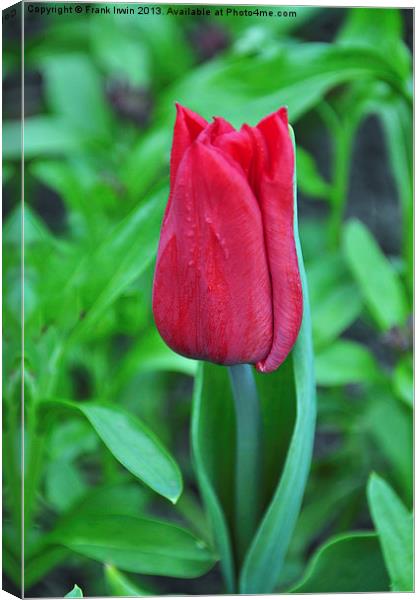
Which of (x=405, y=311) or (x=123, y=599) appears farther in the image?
(x=405, y=311)

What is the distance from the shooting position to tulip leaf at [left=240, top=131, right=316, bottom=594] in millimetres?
902

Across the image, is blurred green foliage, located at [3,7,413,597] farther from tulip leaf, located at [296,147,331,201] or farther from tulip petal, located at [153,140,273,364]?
tulip petal, located at [153,140,273,364]

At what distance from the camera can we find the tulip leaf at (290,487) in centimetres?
90

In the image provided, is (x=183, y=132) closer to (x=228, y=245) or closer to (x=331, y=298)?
(x=228, y=245)

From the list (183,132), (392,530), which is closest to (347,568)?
(392,530)

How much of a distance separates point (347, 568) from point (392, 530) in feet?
0.20

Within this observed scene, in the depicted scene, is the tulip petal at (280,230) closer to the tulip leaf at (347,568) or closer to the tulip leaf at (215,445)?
the tulip leaf at (215,445)

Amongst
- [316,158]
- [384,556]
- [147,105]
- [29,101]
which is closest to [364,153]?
[316,158]

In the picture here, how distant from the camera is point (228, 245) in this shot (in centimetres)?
81

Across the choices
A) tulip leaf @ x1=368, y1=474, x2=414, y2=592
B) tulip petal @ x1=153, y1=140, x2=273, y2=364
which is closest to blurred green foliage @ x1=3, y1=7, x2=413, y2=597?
tulip leaf @ x1=368, y1=474, x2=414, y2=592

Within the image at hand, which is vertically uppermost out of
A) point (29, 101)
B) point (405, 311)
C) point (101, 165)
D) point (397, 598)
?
point (29, 101)

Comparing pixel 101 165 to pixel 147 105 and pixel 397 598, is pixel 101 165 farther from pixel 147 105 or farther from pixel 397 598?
pixel 397 598

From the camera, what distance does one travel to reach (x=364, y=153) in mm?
1479

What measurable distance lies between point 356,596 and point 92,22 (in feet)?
2.38
